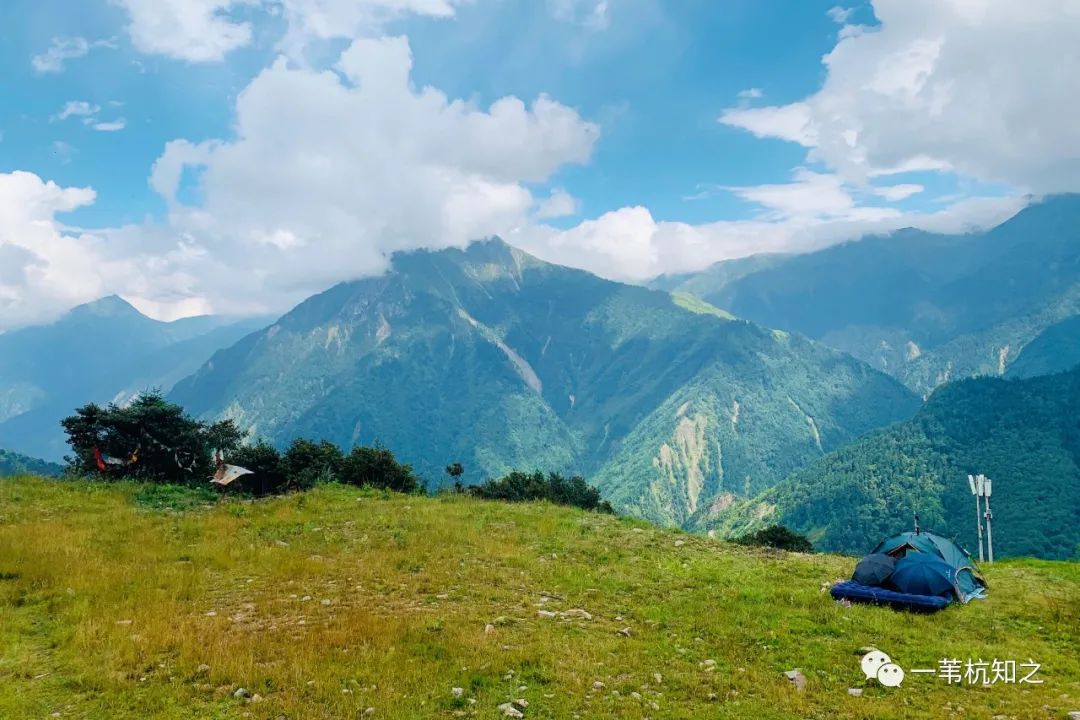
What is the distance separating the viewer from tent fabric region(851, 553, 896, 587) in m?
17.6

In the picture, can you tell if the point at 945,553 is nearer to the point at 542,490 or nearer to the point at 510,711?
the point at 510,711

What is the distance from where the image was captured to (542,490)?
60719mm

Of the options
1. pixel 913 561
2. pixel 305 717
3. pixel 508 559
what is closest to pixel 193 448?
pixel 508 559

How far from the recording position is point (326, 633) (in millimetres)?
12789

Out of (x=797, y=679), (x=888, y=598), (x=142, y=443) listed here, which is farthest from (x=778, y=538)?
(x=142, y=443)

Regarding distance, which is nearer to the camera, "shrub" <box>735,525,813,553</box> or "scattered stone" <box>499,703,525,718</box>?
"scattered stone" <box>499,703,525,718</box>

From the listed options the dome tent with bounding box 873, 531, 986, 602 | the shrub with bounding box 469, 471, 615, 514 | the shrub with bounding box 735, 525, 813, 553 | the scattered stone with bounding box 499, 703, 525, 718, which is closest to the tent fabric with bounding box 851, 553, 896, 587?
the dome tent with bounding box 873, 531, 986, 602

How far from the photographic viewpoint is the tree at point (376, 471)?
1531 inches

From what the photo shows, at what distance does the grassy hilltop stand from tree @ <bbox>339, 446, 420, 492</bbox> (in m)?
15.1

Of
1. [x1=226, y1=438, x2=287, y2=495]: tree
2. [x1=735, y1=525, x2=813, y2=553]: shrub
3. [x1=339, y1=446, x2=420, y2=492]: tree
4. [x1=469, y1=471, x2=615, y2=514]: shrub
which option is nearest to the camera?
[x1=226, y1=438, x2=287, y2=495]: tree

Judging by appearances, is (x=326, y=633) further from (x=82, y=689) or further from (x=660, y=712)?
(x=660, y=712)

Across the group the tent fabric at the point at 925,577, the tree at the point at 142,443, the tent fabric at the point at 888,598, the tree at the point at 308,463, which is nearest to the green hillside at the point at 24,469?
the tree at the point at 142,443

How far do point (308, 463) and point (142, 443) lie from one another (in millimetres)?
9816

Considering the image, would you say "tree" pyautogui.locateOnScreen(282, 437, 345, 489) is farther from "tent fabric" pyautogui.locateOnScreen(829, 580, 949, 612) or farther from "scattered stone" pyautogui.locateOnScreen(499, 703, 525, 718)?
"scattered stone" pyautogui.locateOnScreen(499, 703, 525, 718)
